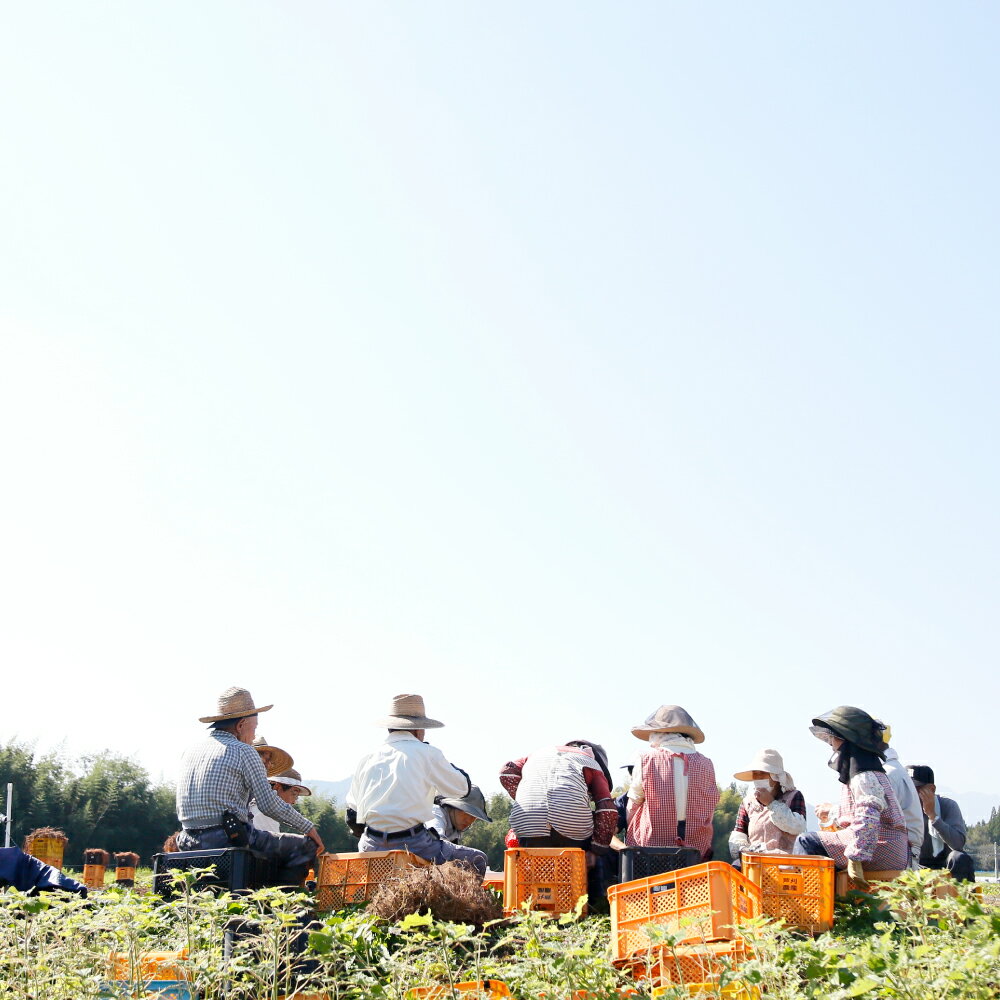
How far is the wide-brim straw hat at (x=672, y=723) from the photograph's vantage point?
657 cm

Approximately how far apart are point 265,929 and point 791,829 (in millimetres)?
4391

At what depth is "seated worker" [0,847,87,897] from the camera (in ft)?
16.2

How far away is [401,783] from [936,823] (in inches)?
183

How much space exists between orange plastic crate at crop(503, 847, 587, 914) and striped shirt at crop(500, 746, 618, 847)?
2.27ft

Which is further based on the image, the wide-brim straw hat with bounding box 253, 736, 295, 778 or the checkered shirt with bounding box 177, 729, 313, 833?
the wide-brim straw hat with bounding box 253, 736, 295, 778

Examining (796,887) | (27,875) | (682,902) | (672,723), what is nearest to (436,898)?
(682,902)

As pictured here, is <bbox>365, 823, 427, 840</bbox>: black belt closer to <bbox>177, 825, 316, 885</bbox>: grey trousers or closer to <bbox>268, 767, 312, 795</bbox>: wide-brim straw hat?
<bbox>177, 825, 316, 885</bbox>: grey trousers

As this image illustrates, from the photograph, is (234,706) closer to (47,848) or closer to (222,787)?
(222,787)

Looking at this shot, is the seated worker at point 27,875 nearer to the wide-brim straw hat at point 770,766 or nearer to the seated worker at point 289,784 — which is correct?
the seated worker at point 289,784

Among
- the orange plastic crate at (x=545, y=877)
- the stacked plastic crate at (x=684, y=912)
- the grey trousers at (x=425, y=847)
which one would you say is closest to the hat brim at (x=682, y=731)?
the orange plastic crate at (x=545, y=877)

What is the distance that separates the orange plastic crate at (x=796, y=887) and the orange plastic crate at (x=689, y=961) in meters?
1.07

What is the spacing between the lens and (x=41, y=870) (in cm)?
500

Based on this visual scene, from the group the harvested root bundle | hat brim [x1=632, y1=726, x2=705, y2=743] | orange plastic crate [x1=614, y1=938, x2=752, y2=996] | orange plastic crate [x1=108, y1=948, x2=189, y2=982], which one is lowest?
orange plastic crate [x1=614, y1=938, x2=752, y2=996]

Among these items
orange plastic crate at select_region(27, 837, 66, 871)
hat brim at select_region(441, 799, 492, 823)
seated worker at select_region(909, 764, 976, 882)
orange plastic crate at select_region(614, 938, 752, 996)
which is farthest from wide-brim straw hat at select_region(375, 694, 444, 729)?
orange plastic crate at select_region(27, 837, 66, 871)
